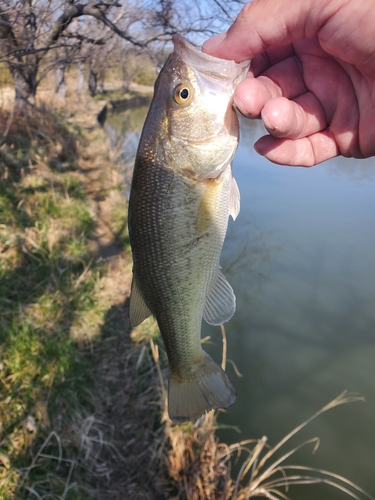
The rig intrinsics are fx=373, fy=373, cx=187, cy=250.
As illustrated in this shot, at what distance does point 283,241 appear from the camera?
808 centimetres

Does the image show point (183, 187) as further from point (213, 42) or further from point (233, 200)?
point (213, 42)

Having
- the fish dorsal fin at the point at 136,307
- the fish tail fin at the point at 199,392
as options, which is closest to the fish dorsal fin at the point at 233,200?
the fish dorsal fin at the point at 136,307

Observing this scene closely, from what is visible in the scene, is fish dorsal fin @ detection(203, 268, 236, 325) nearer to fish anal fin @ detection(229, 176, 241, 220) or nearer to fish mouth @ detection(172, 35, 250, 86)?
fish anal fin @ detection(229, 176, 241, 220)

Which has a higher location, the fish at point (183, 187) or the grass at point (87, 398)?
the fish at point (183, 187)

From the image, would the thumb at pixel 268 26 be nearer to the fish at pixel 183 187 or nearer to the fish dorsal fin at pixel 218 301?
the fish at pixel 183 187

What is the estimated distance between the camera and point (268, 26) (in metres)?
1.75

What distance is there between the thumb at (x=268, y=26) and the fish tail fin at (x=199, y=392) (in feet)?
5.24

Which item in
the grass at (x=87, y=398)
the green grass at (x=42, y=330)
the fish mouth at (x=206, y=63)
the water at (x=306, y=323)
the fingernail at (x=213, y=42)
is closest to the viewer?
the fish mouth at (x=206, y=63)

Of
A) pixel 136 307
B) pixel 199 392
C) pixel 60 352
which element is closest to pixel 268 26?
pixel 136 307

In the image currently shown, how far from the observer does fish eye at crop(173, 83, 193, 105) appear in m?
1.70

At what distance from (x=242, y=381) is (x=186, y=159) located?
4.07 meters

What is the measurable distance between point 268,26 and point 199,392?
1821mm

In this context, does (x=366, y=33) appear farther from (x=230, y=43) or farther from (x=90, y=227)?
(x=90, y=227)

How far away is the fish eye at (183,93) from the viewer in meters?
1.70
